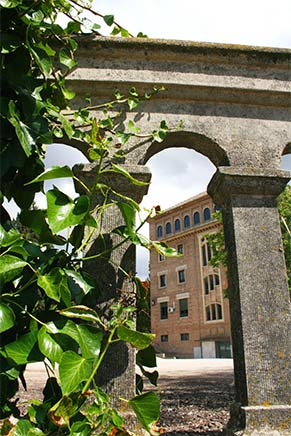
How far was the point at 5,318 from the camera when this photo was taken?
53.7 inches

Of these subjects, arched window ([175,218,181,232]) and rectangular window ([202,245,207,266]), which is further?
arched window ([175,218,181,232])

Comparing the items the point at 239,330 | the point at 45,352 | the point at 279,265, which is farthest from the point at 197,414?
the point at 45,352

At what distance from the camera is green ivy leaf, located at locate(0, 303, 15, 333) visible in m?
1.34

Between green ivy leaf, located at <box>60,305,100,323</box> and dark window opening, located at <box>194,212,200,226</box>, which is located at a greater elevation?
dark window opening, located at <box>194,212,200,226</box>

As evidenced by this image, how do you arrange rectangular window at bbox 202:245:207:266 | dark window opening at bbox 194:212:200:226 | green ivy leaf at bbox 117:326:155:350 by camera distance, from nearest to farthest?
green ivy leaf at bbox 117:326:155:350, rectangular window at bbox 202:245:207:266, dark window opening at bbox 194:212:200:226

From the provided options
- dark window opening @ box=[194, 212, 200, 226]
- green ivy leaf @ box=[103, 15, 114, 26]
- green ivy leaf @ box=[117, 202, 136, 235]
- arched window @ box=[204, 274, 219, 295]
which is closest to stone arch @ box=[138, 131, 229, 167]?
green ivy leaf @ box=[103, 15, 114, 26]

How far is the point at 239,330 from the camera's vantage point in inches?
128

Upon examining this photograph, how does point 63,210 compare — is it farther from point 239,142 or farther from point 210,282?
point 210,282

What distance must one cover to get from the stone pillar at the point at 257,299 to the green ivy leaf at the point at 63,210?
2.13 meters

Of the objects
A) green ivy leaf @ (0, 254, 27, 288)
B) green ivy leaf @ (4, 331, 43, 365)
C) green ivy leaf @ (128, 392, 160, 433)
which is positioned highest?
green ivy leaf @ (0, 254, 27, 288)

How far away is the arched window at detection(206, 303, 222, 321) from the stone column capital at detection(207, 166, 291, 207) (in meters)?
33.2

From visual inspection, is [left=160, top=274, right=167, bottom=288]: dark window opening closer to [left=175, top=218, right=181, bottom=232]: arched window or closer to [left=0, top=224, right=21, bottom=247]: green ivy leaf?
[left=175, top=218, right=181, bottom=232]: arched window

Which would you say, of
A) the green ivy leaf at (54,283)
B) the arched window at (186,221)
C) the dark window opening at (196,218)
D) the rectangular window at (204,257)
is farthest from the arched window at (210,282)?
the green ivy leaf at (54,283)

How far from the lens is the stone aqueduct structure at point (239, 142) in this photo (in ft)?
10.5
